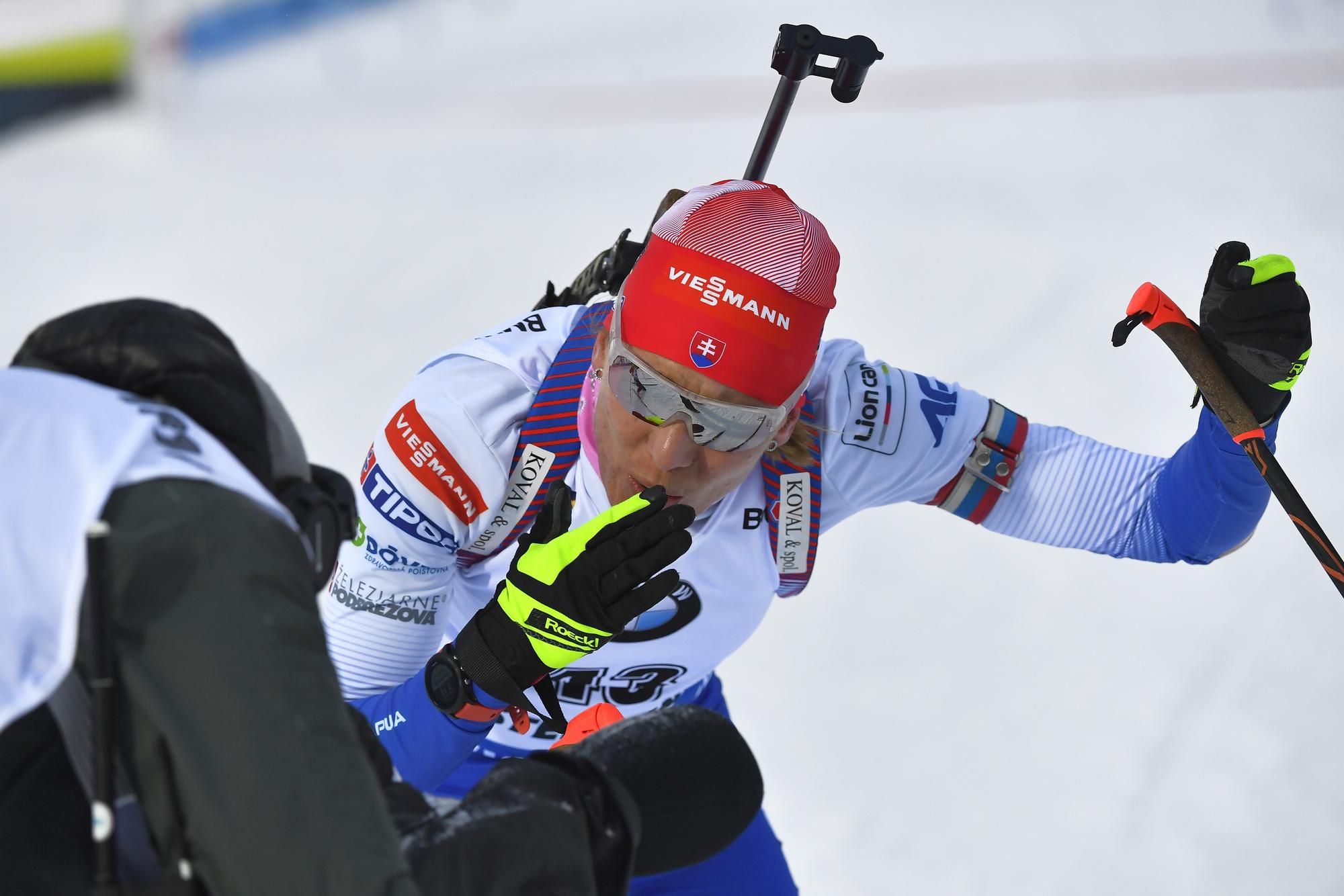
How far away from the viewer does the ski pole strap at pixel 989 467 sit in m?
2.51

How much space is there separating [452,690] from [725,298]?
73 centimetres

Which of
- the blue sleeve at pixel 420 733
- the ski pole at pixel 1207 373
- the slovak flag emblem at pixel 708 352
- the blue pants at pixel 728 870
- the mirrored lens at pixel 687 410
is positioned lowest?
the blue pants at pixel 728 870

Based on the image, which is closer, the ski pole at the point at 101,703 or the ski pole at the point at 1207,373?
the ski pole at the point at 101,703

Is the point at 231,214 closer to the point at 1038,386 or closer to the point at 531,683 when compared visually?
the point at 1038,386

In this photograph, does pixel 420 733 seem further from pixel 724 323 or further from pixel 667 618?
pixel 724 323

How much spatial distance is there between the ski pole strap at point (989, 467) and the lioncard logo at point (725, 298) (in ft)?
1.96

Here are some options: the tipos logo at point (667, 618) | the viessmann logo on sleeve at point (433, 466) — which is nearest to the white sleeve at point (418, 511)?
the viessmann logo on sleeve at point (433, 466)

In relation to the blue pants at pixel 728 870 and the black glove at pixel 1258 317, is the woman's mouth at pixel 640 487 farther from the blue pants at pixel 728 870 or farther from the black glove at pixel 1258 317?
the black glove at pixel 1258 317

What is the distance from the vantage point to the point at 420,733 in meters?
2.10

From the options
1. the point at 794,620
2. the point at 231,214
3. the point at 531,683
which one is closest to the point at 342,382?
the point at 231,214

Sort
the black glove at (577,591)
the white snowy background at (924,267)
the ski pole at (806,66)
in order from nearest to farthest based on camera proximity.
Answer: the black glove at (577,591), the ski pole at (806,66), the white snowy background at (924,267)

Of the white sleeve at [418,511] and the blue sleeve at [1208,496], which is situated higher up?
the blue sleeve at [1208,496]

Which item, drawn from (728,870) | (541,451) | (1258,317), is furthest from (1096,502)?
(541,451)

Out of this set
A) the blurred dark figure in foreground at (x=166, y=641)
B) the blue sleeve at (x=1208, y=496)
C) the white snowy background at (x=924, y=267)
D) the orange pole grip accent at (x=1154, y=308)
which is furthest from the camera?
the white snowy background at (x=924, y=267)
